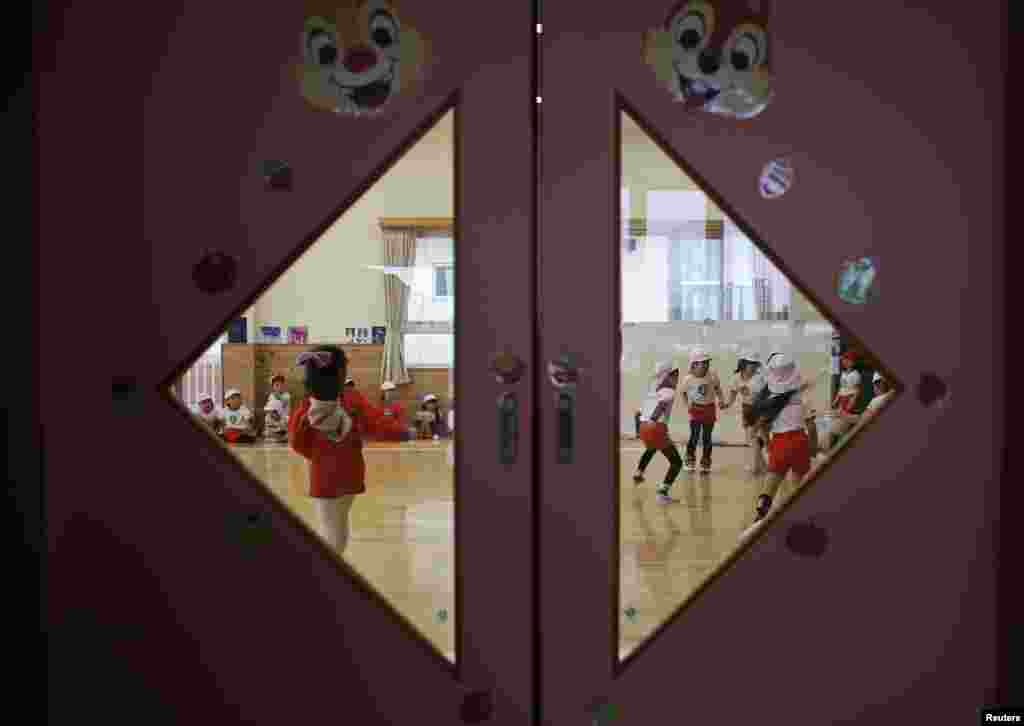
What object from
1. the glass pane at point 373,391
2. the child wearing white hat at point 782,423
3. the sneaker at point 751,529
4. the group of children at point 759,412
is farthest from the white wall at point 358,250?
the sneaker at point 751,529

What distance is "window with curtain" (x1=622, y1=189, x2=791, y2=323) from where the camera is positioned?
61.8 inches

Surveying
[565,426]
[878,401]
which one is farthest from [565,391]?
[878,401]

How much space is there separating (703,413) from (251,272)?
96 cm

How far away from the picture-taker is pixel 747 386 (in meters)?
1.59

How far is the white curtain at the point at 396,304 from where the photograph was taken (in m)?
→ 1.53

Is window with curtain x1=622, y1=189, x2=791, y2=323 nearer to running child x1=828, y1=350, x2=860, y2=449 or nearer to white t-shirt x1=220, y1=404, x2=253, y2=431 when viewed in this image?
running child x1=828, y1=350, x2=860, y2=449

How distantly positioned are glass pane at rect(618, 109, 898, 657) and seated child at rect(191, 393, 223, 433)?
824 millimetres

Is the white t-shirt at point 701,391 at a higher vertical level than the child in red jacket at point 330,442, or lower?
higher

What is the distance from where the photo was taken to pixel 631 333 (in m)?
1.57

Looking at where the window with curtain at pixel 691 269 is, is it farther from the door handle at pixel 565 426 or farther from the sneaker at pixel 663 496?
the sneaker at pixel 663 496

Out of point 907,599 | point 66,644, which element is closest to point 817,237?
point 907,599

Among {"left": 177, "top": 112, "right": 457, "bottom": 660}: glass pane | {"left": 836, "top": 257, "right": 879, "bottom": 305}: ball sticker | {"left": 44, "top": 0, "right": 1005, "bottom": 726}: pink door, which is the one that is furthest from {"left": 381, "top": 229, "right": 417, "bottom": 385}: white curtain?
{"left": 836, "top": 257, "right": 879, "bottom": 305}: ball sticker

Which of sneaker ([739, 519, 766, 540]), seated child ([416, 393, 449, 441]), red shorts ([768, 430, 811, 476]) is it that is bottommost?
sneaker ([739, 519, 766, 540])

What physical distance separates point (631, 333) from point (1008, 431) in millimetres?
787
